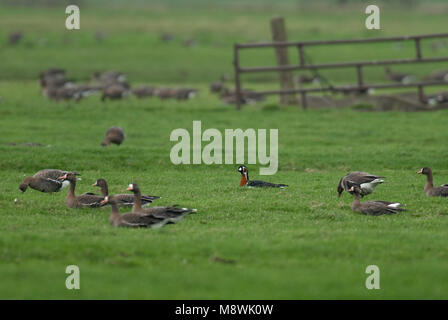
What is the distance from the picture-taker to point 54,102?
3145 centimetres

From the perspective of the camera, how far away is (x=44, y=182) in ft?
48.8

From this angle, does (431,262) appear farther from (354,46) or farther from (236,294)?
(354,46)

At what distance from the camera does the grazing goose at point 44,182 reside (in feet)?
48.5

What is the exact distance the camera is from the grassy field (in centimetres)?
966

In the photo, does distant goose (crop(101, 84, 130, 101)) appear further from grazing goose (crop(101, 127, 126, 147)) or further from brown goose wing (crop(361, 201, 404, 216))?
brown goose wing (crop(361, 201, 404, 216))

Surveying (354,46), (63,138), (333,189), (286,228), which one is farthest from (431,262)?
(354,46)

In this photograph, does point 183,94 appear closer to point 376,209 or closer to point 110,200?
point 376,209

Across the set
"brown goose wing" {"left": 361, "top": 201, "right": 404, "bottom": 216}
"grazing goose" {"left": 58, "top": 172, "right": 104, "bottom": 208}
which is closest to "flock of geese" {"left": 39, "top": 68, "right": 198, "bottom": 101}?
"grazing goose" {"left": 58, "top": 172, "right": 104, "bottom": 208}

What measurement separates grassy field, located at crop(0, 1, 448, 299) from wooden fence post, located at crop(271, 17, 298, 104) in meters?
1.61

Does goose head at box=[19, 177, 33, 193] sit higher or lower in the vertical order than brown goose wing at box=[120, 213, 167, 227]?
higher

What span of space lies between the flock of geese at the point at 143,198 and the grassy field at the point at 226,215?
0.66 ft

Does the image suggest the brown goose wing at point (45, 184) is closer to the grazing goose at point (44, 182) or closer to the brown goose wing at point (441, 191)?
the grazing goose at point (44, 182)

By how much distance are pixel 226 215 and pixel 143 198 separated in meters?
1.57

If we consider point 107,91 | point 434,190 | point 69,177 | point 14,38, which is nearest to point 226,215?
point 69,177
